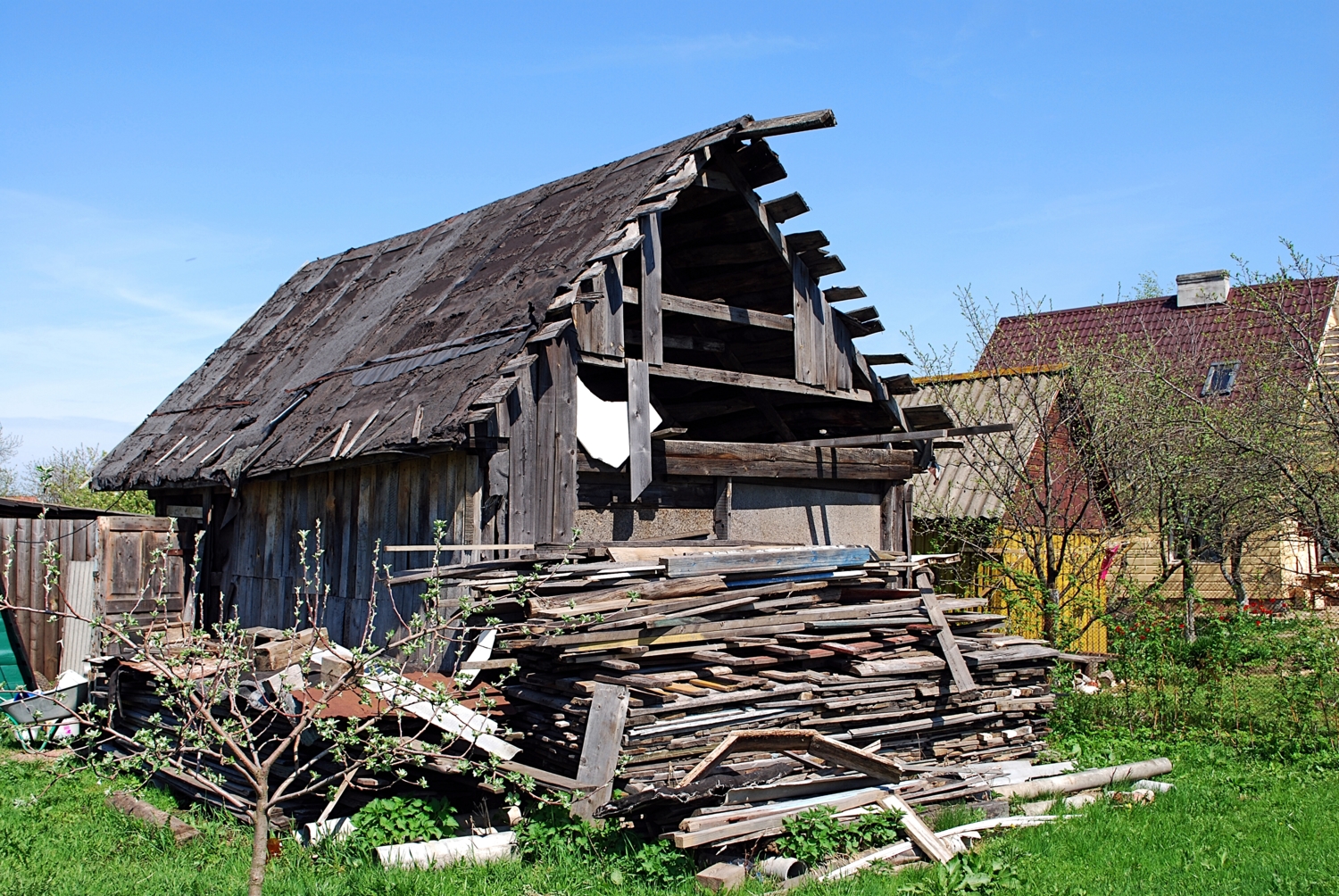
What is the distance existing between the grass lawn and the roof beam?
6.63 meters

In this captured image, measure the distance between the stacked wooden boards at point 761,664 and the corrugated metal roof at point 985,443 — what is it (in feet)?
17.5

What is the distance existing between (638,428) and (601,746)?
13.2 feet

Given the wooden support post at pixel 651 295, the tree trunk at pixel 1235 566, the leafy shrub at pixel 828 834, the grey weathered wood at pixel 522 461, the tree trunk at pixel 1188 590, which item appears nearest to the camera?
the leafy shrub at pixel 828 834

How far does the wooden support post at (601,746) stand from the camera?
689 cm

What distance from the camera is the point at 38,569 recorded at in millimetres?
12805

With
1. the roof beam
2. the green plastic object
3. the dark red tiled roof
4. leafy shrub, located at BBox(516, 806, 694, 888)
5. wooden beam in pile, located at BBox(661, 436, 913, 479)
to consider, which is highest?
the roof beam

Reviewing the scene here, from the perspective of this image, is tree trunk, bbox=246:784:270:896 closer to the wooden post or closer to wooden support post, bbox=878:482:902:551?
the wooden post

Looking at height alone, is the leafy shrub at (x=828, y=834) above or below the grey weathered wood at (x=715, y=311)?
below

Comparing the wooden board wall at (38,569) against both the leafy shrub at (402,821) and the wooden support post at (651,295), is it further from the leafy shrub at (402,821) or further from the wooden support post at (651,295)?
the leafy shrub at (402,821)

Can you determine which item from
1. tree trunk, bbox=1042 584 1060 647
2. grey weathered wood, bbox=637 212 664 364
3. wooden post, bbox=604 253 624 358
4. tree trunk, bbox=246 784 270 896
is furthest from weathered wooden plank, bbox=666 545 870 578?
tree trunk, bbox=1042 584 1060 647

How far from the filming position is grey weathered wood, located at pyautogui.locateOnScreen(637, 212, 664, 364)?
10.6m

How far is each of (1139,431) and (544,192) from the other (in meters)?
8.48

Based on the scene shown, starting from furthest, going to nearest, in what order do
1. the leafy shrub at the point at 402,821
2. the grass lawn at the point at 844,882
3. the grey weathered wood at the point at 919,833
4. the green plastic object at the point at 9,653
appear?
the green plastic object at the point at 9,653 → the leafy shrub at the point at 402,821 → the grey weathered wood at the point at 919,833 → the grass lawn at the point at 844,882

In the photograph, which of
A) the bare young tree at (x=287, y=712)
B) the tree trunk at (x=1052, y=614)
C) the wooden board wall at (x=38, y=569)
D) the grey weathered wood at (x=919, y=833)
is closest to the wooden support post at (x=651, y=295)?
the bare young tree at (x=287, y=712)
